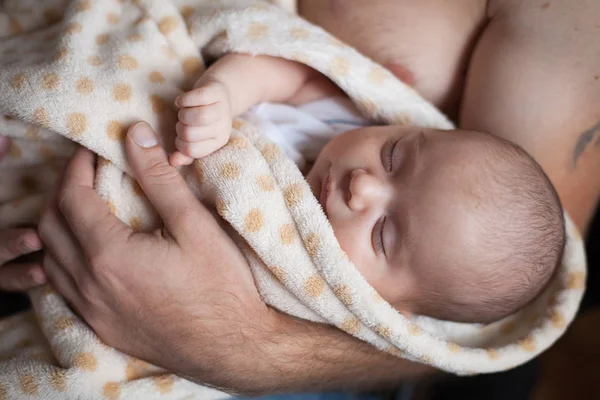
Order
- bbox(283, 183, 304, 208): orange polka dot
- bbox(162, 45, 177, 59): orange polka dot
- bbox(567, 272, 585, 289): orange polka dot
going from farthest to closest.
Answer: bbox(567, 272, 585, 289): orange polka dot, bbox(162, 45, 177, 59): orange polka dot, bbox(283, 183, 304, 208): orange polka dot

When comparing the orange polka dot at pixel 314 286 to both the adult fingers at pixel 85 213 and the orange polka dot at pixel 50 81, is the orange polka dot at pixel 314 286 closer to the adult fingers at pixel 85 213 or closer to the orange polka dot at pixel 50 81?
the adult fingers at pixel 85 213

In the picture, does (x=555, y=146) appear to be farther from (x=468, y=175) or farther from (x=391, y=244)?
(x=391, y=244)

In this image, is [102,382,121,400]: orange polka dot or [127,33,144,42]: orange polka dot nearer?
[102,382,121,400]: orange polka dot

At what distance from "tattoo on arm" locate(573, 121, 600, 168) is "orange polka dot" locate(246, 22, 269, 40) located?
2.38ft

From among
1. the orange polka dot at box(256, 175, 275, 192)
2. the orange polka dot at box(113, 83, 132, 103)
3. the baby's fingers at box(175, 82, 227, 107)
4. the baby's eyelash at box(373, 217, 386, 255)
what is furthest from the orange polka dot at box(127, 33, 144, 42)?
the baby's eyelash at box(373, 217, 386, 255)

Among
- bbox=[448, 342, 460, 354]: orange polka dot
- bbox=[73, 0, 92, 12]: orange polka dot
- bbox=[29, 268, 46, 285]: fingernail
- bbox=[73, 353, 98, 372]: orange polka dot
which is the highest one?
bbox=[73, 0, 92, 12]: orange polka dot

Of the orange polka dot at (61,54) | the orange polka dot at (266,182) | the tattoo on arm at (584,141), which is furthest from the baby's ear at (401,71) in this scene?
the orange polka dot at (61,54)

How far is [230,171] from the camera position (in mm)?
967

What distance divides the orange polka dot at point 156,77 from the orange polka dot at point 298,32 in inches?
11.4

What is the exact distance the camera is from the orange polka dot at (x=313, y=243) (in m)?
0.98

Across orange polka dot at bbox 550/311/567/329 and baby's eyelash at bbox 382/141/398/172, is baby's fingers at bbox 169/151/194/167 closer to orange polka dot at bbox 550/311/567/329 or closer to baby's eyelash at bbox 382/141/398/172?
baby's eyelash at bbox 382/141/398/172

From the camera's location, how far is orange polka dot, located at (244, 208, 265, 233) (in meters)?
0.96

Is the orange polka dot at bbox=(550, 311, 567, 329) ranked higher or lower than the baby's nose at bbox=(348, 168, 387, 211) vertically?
lower

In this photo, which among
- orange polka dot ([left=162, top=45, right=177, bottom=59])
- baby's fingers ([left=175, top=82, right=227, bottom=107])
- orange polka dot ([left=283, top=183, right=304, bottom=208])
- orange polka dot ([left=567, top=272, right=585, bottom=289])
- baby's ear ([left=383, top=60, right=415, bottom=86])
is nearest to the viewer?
baby's fingers ([left=175, top=82, right=227, bottom=107])
